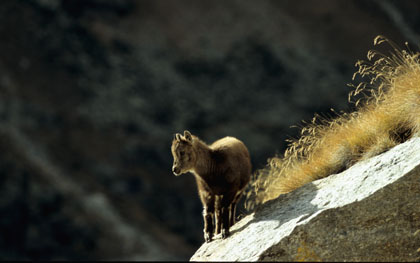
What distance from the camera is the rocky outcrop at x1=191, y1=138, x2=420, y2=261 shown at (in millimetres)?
4624

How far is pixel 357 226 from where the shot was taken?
188 inches

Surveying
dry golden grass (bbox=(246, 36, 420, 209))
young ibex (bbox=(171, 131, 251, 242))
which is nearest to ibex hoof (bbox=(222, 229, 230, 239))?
young ibex (bbox=(171, 131, 251, 242))

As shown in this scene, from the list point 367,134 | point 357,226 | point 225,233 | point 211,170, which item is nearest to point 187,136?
point 211,170

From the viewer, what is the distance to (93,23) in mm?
32156

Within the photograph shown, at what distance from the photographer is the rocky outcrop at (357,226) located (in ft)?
15.2

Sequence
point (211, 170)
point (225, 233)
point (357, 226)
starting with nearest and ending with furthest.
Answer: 1. point (357, 226)
2. point (225, 233)
3. point (211, 170)

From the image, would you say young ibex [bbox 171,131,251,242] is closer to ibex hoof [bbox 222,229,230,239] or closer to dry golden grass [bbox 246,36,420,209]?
ibex hoof [bbox 222,229,230,239]

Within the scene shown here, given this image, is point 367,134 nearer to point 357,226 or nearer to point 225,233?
point 357,226

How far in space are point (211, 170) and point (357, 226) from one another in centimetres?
198

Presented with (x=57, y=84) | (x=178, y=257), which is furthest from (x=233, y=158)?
(x=57, y=84)

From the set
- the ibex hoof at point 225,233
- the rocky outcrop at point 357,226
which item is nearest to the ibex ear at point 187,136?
the ibex hoof at point 225,233

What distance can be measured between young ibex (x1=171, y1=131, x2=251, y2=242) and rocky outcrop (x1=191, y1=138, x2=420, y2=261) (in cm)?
88

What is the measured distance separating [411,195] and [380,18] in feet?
83.7

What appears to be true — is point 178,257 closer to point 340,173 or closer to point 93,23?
point 93,23
